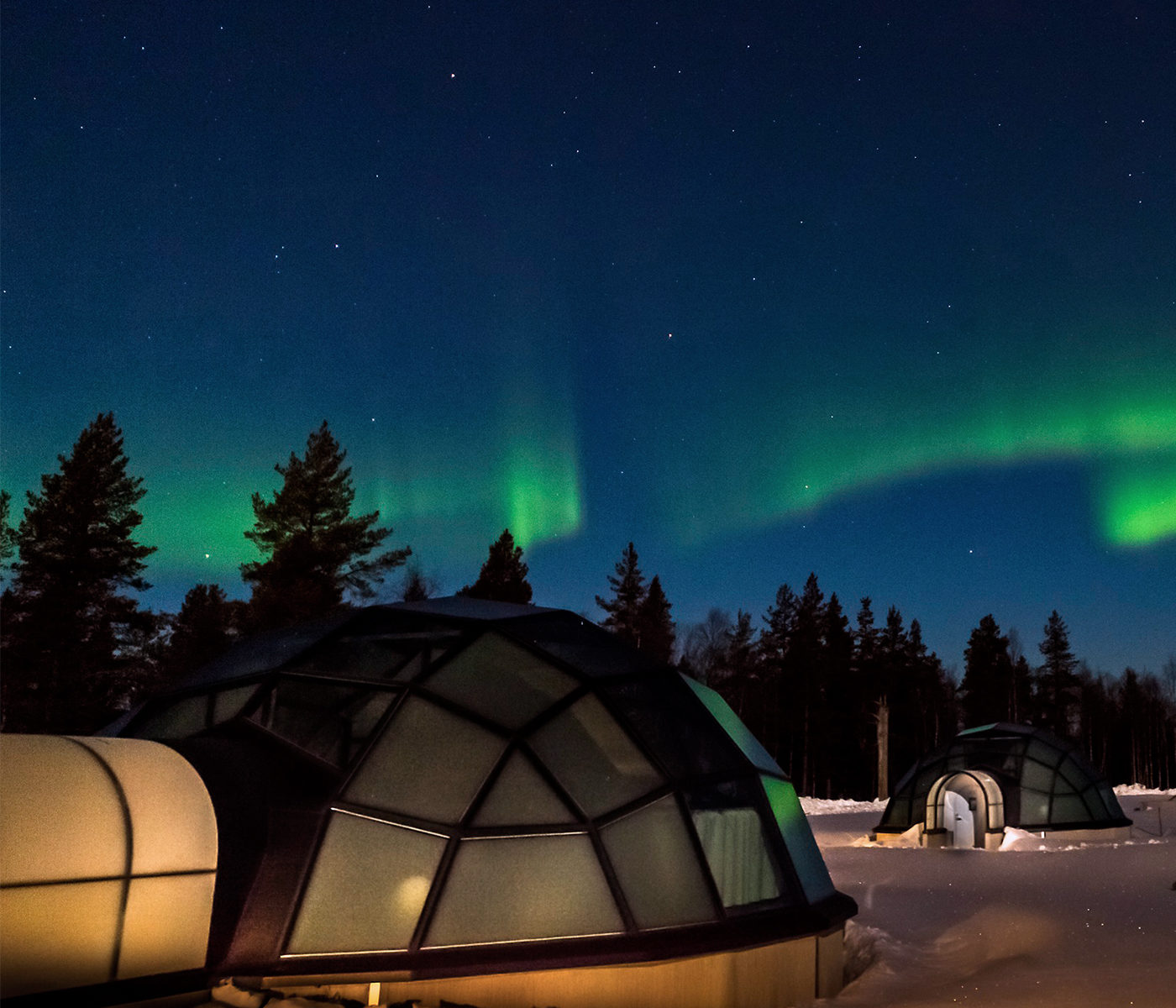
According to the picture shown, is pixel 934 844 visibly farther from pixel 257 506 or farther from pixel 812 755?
pixel 812 755

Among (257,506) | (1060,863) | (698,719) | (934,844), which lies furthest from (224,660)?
(257,506)

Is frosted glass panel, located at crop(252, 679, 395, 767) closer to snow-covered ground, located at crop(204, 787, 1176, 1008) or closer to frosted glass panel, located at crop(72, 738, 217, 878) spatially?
frosted glass panel, located at crop(72, 738, 217, 878)

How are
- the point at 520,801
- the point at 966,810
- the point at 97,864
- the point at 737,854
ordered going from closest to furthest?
the point at 97,864, the point at 520,801, the point at 737,854, the point at 966,810

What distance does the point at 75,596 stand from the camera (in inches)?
1258

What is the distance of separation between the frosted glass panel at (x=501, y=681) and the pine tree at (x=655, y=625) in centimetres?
4807

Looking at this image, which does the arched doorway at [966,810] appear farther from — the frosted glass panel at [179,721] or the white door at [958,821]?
the frosted glass panel at [179,721]

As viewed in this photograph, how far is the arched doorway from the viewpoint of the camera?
26078 millimetres

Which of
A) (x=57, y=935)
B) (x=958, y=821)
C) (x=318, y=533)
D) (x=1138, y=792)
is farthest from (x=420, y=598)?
(x=1138, y=792)

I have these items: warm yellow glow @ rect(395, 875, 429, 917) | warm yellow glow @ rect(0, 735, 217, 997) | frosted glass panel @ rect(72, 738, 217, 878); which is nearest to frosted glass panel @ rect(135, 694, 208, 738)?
frosted glass panel @ rect(72, 738, 217, 878)

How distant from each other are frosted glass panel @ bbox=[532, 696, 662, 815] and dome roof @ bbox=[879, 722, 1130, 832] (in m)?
20.7

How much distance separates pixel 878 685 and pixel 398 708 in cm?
5551

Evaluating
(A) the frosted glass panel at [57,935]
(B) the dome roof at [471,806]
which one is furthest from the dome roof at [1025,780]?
(A) the frosted glass panel at [57,935]

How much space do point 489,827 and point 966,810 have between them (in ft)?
75.3

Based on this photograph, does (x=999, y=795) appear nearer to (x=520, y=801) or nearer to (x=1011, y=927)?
(x=1011, y=927)
